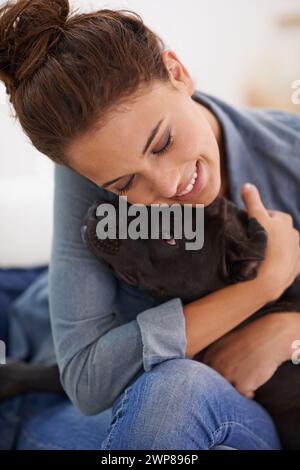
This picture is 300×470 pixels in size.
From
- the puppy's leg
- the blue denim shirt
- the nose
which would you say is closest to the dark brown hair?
the nose

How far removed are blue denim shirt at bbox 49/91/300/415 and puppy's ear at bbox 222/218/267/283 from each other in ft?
0.37

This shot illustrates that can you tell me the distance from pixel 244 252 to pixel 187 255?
101 mm

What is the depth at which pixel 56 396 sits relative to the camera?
4.09 ft

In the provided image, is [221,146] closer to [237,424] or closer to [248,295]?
[248,295]

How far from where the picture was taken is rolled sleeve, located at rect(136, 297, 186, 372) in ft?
2.94

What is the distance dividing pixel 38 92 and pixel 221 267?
43 centimetres

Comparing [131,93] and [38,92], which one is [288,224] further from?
[38,92]

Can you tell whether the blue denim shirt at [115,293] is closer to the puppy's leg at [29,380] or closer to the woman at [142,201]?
the woman at [142,201]

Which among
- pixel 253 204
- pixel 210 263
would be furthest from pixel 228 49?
pixel 210 263

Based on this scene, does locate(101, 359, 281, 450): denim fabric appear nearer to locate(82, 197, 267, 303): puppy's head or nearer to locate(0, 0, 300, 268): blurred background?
locate(82, 197, 267, 303): puppy's head

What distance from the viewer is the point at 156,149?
0.81 meters

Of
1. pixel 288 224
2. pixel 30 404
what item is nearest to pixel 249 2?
pixel 288 224

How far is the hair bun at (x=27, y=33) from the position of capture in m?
0.79

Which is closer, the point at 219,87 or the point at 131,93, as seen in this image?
the point at 131,93
